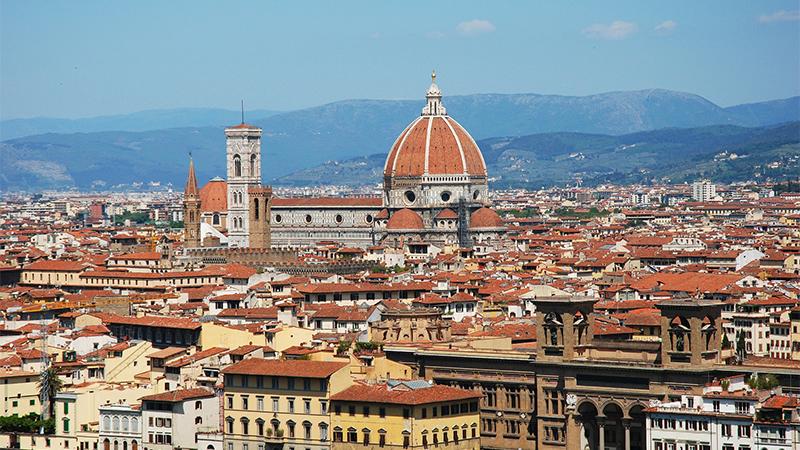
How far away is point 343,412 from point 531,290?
34339 mm

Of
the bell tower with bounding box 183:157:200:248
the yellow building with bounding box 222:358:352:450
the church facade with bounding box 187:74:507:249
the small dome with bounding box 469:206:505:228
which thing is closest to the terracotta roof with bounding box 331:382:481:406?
the yellow building with bounding box 222:358:352:450

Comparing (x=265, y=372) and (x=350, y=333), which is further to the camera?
(x=350, y=333)

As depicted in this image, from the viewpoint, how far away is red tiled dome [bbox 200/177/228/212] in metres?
171

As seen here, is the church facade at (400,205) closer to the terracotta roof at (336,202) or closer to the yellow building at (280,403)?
the terracotta roof at (336,202)

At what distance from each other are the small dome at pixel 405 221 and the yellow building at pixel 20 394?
88.1m

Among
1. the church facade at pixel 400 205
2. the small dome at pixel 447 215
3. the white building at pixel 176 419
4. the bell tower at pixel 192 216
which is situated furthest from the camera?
the small dome at pixel 447 215

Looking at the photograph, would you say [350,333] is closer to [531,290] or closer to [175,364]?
[175,364]

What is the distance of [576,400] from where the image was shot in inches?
1900

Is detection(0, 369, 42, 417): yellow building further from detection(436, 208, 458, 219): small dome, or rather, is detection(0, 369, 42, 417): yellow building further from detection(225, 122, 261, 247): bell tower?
detection(436, 208, 458, 219): small dome

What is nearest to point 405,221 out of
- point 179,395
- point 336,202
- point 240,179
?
point 336,202

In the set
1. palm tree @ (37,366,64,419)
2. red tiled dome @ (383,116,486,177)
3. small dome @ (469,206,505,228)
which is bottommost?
palm tree @ (37,366,64,419)

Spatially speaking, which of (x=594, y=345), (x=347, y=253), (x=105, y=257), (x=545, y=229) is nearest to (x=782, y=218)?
(x=545, y=229)

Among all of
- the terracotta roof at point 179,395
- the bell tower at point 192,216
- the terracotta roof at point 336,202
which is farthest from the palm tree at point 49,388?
the terracotta roof at point 336,202

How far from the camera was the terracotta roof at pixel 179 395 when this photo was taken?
52.1m
